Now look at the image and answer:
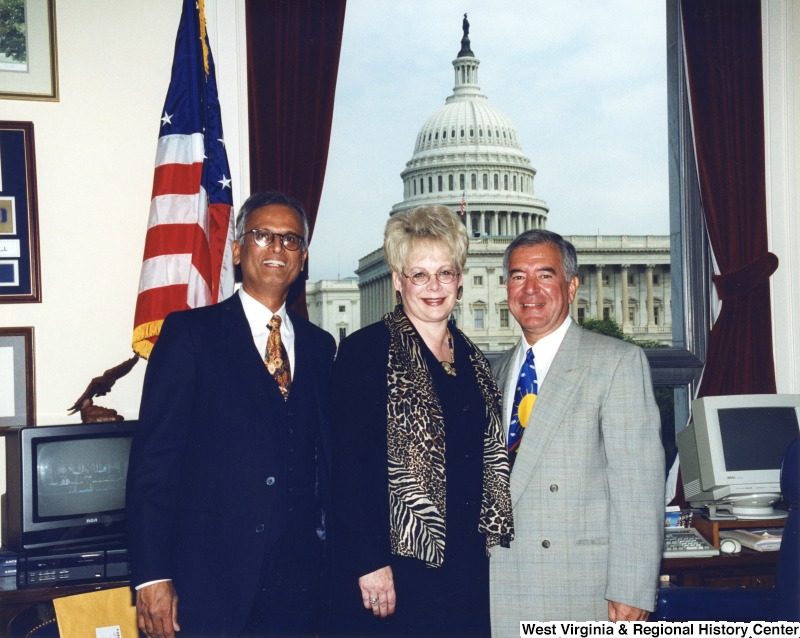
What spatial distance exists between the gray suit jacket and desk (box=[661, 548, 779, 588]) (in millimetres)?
940

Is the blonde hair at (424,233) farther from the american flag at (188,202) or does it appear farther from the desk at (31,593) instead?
the desk at (31,593)

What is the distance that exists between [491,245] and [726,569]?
10.0 metres

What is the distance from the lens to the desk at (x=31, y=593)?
7.89 feet

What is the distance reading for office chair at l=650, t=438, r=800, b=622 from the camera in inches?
86.3

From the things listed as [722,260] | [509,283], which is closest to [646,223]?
[722,260]

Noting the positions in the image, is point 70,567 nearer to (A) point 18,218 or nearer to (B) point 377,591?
(B) point 377,591

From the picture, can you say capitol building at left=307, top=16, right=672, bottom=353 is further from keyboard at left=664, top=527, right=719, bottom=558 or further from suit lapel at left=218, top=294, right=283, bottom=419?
keyboard at left=664, top=527, right=719, bottom=558

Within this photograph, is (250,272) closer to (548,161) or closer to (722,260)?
(722,260)

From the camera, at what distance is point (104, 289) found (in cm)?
Result: 325

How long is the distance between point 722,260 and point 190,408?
2956 millimetres

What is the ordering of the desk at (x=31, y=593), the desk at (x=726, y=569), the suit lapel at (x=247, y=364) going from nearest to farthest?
the suit lapel at (x=247, y=364)
the desk at (x=31, y=593)
the desk at (x=726, y=569)

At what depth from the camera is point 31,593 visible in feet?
7.95

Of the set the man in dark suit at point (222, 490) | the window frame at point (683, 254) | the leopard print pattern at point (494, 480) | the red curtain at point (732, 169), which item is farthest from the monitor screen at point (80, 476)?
the red curtain at point (732, 169)

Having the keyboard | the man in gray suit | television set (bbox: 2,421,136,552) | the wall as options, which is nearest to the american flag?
television set (bbox: 2,421,136,552)
